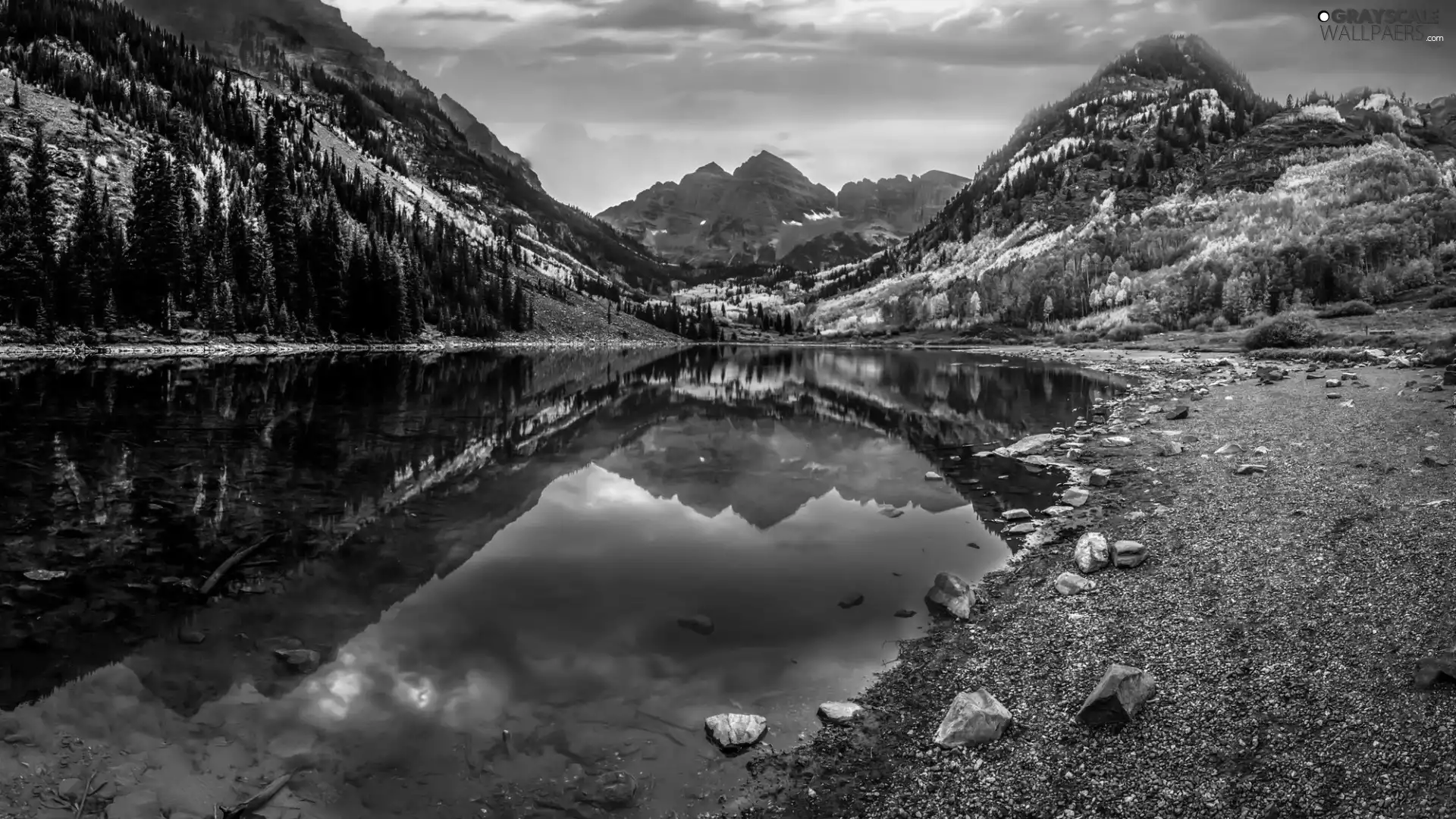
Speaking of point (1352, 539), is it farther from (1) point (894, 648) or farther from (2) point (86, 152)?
(2) point (86, 152)

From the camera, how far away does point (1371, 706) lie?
7355 mm

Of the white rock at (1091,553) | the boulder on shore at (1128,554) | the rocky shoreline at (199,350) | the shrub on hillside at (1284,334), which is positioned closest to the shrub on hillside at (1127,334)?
the shrub on hillside at (1284,334)

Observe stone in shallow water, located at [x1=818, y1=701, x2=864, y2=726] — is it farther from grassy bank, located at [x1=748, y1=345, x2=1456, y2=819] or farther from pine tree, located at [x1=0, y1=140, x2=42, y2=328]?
pine tree, located at [x1=0, y1=140, x2=42, y2=328]

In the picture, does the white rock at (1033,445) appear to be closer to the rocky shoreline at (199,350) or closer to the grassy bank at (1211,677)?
the grassy bank at (1211,677)

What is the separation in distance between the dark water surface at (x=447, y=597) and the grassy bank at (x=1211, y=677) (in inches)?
53.9

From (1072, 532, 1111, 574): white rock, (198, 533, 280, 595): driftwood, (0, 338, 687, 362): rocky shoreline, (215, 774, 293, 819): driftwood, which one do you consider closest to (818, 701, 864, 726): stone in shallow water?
(1072, 532, 1111, 574): white rock

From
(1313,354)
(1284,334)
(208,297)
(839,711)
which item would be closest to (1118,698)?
(839,711)

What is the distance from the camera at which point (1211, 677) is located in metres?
8.85

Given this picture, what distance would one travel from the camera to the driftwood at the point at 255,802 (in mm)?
7633

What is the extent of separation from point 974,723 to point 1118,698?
5.61 feet

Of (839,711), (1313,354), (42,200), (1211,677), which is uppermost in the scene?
(42,200)

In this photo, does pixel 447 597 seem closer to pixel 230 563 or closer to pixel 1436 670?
pixel 230 563

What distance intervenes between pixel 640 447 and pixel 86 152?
161237mm

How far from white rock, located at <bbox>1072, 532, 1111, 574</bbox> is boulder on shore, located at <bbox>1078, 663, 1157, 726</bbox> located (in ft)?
18.0
